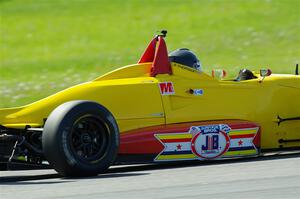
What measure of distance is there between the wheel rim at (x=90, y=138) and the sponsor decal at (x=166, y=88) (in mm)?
1042

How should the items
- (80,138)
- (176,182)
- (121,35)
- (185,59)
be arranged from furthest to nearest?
(121,35)
(185,59)
(80,138)
(176,182)

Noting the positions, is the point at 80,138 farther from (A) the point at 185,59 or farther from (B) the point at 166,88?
(A) the point at 185,59

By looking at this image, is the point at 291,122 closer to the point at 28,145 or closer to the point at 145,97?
the point at 145,97

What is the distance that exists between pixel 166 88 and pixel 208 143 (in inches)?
31.5

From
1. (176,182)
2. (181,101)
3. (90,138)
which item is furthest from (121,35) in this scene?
(176,182)

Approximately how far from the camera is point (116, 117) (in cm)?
920

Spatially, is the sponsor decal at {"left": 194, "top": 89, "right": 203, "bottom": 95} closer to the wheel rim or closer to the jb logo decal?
the jb logo decal

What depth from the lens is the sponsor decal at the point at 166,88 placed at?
31.1 ft

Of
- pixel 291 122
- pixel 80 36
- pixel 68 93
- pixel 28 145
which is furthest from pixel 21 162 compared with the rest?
pixel 80 36

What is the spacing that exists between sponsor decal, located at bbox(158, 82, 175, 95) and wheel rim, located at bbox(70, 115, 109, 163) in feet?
3.42

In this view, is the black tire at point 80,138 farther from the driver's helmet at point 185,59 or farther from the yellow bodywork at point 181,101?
the driver's helmet at point 185,59

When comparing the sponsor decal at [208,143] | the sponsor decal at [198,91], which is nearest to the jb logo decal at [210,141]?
the sponsor decal at [208,143]

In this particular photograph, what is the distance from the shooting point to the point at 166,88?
9.52 m

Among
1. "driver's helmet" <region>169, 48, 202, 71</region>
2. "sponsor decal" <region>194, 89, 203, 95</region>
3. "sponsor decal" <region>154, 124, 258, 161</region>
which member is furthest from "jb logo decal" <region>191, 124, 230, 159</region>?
"driver's helmet" <region>169, 48, 202, 71</region>
